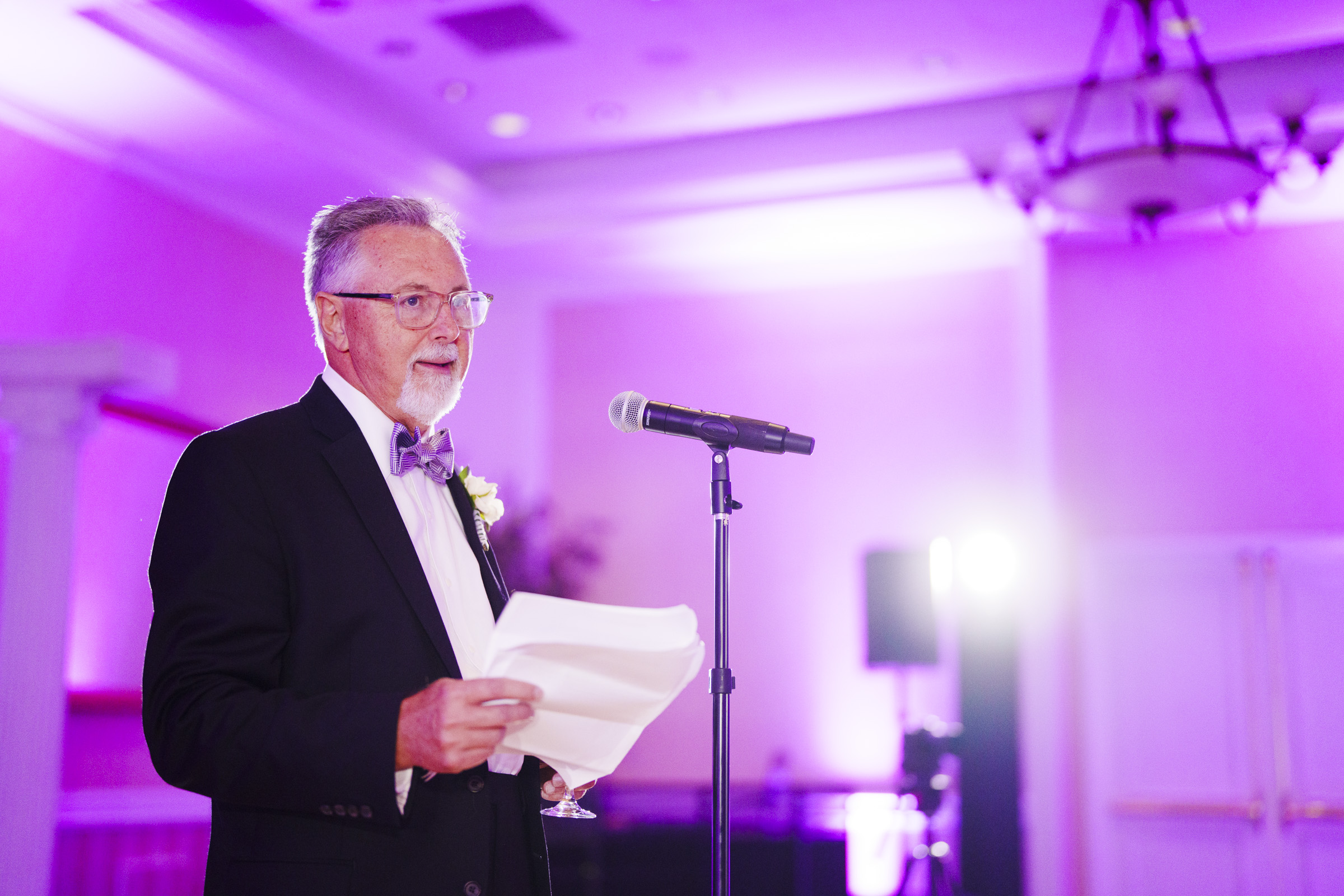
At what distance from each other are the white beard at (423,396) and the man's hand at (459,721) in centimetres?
56

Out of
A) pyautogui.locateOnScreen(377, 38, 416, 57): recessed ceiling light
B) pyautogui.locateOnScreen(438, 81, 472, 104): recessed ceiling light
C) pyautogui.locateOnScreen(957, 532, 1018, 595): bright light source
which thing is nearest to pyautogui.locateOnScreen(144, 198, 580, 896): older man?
pyautogui.locateOnScreen(377, 38, 416, 57): recessed ceiling light

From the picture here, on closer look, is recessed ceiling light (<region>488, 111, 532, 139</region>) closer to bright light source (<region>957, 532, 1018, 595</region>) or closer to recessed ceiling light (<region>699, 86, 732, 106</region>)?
recessed ceiling light (<region>699, 86, 732, 106</region>)

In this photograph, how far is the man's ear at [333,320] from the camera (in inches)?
68.3

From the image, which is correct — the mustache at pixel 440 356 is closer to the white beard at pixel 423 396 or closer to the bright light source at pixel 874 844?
the white beard at pixel 423 396

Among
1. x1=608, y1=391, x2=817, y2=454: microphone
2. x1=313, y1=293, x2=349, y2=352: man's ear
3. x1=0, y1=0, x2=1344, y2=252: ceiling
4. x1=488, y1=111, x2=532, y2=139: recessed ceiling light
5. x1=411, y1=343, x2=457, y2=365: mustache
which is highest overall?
x1=488, y1=111, x2=532, y2=139: recessed ceiling light

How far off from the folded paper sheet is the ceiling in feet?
11.1

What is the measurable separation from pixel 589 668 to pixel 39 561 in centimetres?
190

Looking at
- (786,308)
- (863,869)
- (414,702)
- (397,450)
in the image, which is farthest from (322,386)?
(786,308)

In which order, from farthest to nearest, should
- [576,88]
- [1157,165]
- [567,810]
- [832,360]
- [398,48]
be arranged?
1. [832,360]
2. [576,88]
3. [398,48]
4. [1157,165]
5. [567,810]

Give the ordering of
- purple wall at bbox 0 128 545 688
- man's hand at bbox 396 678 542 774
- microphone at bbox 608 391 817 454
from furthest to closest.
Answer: purple wall at bbox 0 128 545 688 → microphone at bbox 608 391 817 454 → man's hand at bbox 396 678 542 774

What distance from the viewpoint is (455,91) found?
540 cm

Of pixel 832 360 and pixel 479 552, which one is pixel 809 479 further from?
pixel 479 552

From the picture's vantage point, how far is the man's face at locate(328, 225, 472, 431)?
171 centimetres

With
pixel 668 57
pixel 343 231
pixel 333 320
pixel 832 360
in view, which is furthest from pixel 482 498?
pixel 832 360
